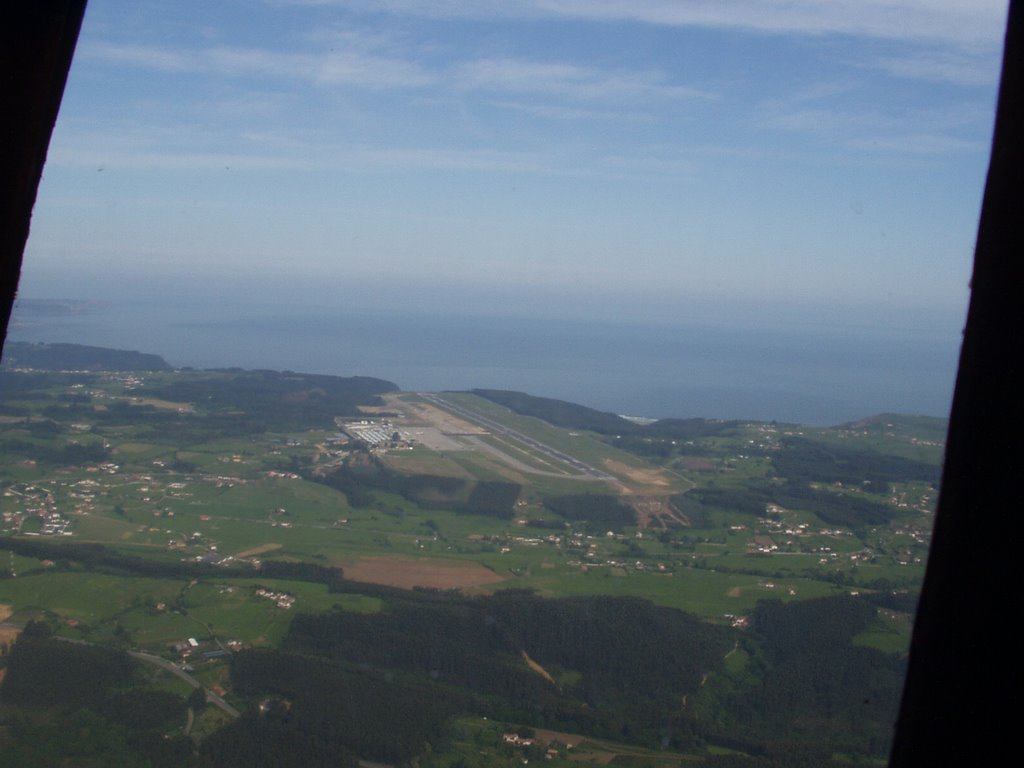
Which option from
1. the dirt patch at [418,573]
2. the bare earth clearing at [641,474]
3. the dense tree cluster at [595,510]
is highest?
the bare earth clearing at [641,474]

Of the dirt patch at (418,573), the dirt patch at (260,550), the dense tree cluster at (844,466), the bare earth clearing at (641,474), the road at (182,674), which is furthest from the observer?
the bare earth clearing at (641,474)

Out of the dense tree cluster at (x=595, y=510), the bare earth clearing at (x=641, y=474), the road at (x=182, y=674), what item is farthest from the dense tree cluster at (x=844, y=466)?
the road at (x=182, y=674)

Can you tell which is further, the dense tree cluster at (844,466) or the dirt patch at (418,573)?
the dense tree cluster at (844,466)

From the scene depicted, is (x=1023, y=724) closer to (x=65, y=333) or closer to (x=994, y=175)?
(x=994, y=175)

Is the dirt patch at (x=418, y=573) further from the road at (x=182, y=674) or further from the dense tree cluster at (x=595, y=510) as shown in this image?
the road at (x=182, y=674)

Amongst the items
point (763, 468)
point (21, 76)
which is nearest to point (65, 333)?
point (763, 468)

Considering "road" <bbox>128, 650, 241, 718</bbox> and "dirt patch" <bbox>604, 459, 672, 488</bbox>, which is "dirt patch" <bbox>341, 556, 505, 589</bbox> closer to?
"road" <bbox>128, 650, 241, 718</bbox>

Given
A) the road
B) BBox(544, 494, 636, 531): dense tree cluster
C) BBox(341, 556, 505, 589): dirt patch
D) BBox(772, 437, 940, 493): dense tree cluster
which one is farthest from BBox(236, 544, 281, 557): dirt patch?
BBox(772, 437, 940, 493): dense tree cluster
